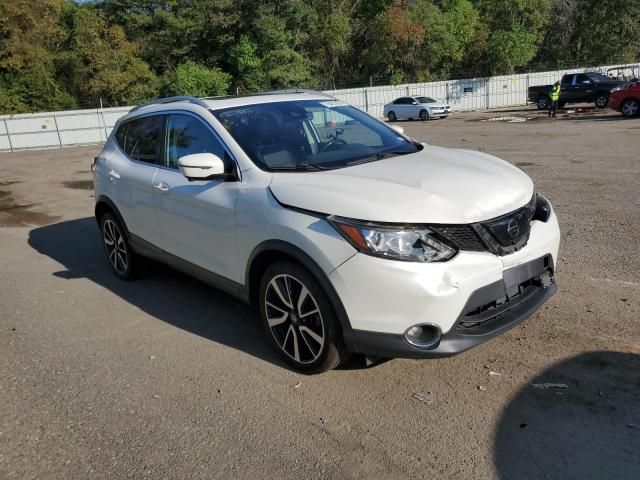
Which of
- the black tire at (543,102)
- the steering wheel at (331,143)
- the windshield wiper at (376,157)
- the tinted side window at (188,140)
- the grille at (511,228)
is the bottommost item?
the black tire at (543,102)

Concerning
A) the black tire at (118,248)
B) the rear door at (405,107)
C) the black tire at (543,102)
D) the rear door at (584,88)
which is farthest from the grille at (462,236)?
the rear door at (405,107)

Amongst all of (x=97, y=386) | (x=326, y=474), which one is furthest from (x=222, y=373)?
(x=326, y=474)

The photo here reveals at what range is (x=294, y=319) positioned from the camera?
354 centimetres

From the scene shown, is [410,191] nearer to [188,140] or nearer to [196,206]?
[196,206]

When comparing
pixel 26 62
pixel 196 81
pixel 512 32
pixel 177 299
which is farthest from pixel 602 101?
pixel 26 62

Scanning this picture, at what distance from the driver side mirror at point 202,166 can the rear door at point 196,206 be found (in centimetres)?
12

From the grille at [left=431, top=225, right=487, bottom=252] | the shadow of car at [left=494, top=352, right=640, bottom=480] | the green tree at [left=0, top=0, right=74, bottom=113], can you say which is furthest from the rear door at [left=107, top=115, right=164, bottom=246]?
the green tree at [left=0, top=0, right=74, bottom=113]

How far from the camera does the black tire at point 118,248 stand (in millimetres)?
5556

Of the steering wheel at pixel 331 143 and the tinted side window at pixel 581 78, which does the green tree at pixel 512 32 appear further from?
the steering wheel at pixel 331 143

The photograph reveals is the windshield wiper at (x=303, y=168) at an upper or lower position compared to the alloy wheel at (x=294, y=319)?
upper

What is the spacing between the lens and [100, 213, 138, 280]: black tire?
18.2 feet

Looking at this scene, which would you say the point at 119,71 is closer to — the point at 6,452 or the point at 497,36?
the point at 497,36

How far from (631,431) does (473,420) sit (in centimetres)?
78

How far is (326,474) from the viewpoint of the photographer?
2.72 m
